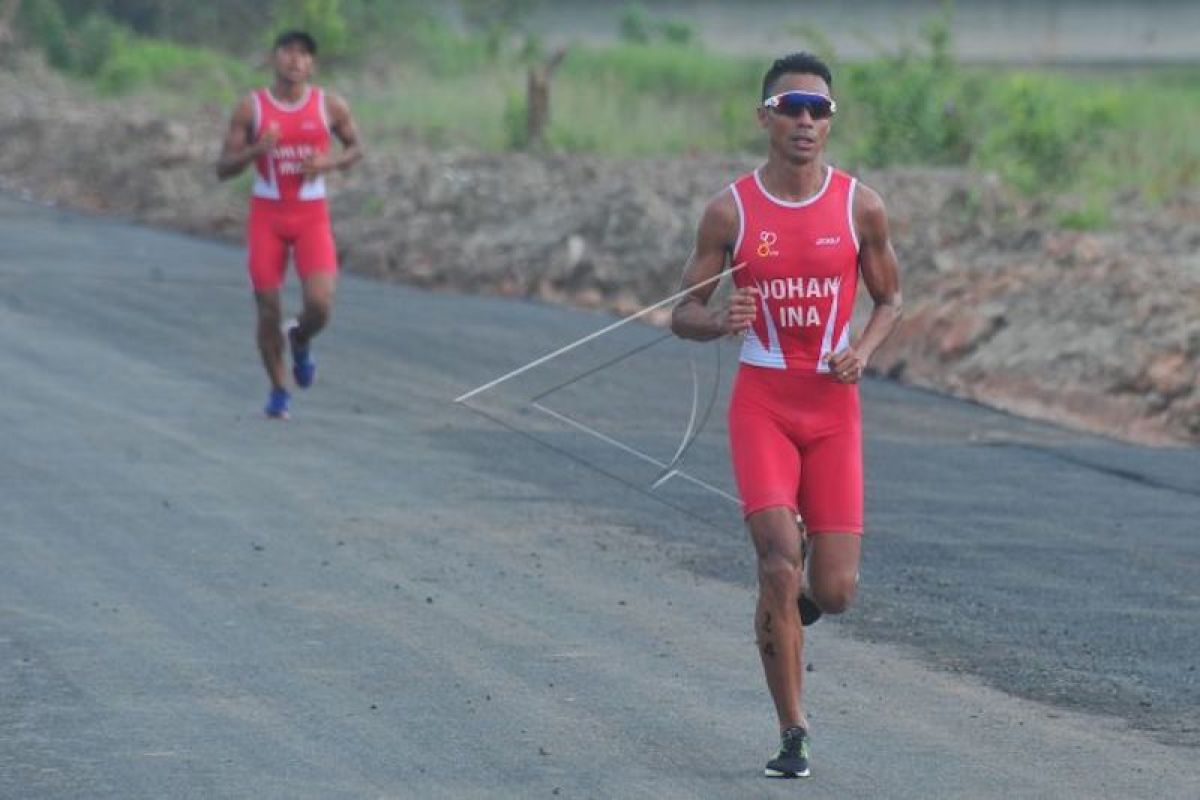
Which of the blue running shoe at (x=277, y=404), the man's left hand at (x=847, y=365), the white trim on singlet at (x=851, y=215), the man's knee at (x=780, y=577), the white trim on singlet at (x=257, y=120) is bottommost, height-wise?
the blue running shoe at (x=277, y=404)

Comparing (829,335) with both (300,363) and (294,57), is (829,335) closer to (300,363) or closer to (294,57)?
(294,57)

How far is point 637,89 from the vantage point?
45.7m

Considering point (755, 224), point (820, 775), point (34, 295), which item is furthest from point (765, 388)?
point (34, 295)

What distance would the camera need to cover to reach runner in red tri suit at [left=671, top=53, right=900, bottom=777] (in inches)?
330

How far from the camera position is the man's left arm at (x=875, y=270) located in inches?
334

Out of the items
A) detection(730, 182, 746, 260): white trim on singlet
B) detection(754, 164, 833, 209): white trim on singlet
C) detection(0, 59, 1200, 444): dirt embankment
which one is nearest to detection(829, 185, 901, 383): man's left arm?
detection(754, 164, 833, 209): white trim on singlet

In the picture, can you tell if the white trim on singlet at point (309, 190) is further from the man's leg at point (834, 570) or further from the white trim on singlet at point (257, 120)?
the man's leg at point (834, 570)

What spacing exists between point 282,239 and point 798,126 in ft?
27.3

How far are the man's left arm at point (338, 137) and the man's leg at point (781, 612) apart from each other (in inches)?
327

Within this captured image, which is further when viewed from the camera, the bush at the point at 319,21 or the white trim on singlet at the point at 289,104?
the bush at the point at 319,21

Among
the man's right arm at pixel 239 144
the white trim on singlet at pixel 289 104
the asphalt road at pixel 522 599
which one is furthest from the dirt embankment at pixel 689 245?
the man's right arm at pixel 239 144

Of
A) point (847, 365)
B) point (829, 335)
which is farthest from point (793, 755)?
point (829, 335)

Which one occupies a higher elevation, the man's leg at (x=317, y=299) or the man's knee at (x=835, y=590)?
the man's knee at (x=835, y=590)

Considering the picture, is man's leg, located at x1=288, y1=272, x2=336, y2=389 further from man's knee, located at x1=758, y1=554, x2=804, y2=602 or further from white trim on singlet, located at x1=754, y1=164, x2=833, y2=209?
man's knee, located at x1=758, y1=554, x2=804, y2=602
